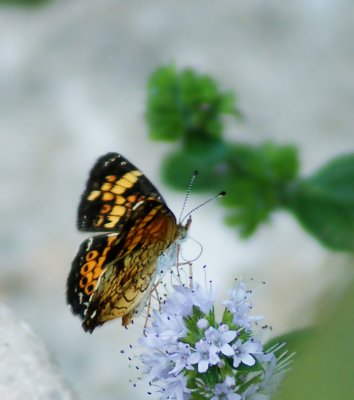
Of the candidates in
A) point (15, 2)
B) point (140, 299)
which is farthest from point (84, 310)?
point (15, 2)

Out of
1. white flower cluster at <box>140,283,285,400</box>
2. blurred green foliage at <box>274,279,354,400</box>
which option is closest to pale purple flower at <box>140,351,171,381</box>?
white flower cluster at <box>140,283,285,400</box>

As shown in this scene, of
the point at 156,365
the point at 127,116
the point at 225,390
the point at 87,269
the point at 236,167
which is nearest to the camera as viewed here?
the point at 225,390

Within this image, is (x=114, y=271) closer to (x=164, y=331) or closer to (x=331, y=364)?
(x=164, y=331)

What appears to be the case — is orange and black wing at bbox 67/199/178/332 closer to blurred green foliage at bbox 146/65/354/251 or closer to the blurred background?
blurred green foliage at bbox 146/65/354/251

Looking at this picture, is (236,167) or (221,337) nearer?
(221,337)

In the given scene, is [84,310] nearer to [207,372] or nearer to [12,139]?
[207,372]

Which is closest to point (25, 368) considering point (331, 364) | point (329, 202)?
point (329, 202)
